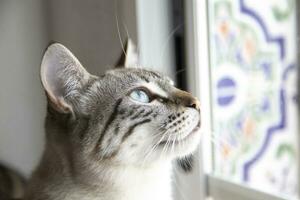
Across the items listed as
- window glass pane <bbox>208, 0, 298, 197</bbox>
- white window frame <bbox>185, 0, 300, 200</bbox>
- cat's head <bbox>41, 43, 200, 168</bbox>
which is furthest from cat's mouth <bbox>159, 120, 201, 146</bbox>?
window glass pane <bbox>208, 0, 298, 197</bbox>

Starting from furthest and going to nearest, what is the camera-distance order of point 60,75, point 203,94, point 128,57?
point 203,94, point 128,57, point 60,75

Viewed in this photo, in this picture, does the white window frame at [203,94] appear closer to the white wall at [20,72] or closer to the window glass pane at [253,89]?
the window glass pane at [253,89]

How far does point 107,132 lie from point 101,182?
0.23ft

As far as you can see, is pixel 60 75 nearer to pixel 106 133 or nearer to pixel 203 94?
pixel 106 133

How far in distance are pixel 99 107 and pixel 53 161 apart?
0.33 feet

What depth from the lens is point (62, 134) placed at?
0.67 m

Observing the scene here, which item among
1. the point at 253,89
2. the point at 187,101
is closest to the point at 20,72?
the point at 187,101

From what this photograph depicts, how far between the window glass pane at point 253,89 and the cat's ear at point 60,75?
0.96 feet

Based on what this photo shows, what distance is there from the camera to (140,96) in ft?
2.23

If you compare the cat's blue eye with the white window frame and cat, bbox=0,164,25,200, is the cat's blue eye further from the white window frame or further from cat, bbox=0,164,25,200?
cat, bbox=0,164,25,200

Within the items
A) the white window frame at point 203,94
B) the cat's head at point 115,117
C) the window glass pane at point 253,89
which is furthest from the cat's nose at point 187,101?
the window glass pane at point 253,89

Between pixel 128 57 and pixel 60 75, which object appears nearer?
pixel 60 75

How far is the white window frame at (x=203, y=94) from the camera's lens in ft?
2.71

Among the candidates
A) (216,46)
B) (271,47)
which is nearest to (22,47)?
(216,46)
